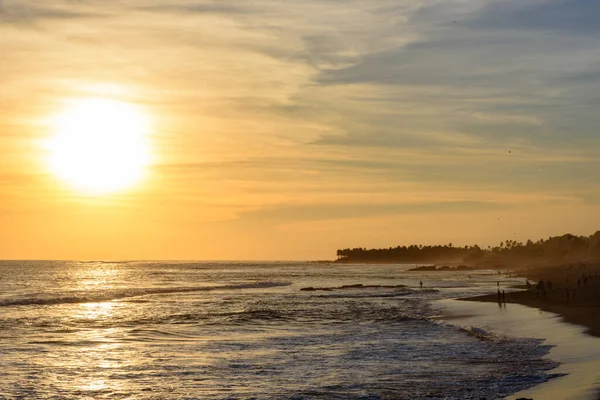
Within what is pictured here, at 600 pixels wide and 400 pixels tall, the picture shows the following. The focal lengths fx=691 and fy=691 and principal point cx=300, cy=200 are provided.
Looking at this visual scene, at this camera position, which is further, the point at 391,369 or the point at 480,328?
the point at 480,328

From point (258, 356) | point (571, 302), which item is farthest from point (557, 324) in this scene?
point (258, 356)

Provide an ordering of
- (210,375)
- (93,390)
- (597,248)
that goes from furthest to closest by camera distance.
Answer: (597,248) < (210,375) < (93,390)

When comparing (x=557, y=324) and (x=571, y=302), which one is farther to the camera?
(x=571, y=302)

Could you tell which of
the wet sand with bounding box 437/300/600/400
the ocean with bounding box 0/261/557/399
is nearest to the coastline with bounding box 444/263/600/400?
the wet sand with bounding box 437/300/600/400

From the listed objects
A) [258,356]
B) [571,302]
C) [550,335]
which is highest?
[258,356]

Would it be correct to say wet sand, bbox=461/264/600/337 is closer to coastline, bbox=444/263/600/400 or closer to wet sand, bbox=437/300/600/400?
coastline, bbox=444/263/600/400

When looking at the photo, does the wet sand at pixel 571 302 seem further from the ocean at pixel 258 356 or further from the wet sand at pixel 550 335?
the ocean at pixel 258 356

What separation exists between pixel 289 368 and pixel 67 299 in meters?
53.2

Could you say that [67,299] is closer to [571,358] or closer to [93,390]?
[93,390]

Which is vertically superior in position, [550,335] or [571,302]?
[571,302]

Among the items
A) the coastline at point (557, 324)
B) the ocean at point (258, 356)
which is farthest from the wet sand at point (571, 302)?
the ocean at point (258, 356)

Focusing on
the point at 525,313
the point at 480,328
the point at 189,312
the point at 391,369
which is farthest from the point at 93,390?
the point at 525,313

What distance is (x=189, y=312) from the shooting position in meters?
59.0

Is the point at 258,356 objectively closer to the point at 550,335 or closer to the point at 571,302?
the point at 550,335
